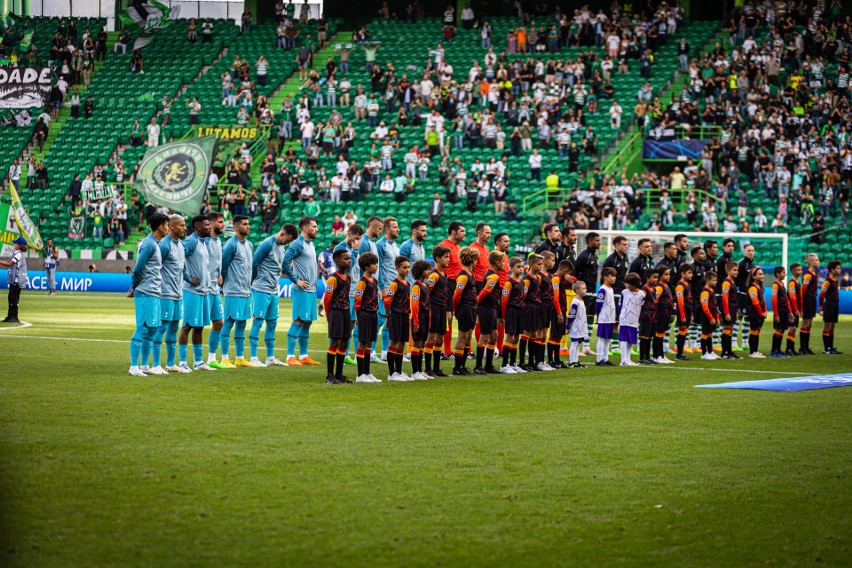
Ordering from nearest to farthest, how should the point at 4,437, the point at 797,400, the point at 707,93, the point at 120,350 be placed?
the point at 4,437, the point at 797,400, the point at 120,350, the point at 707,93

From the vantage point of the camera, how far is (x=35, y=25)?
5288 cm

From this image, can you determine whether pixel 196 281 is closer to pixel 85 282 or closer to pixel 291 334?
pixel 291 334

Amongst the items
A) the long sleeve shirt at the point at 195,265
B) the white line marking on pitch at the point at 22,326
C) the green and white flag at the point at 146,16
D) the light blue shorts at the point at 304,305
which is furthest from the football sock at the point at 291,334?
the green and white flag at the point at 146,16

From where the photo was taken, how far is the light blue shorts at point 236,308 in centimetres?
1620

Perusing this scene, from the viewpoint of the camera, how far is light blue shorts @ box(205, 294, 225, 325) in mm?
15555

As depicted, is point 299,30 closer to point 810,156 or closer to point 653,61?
point 653,61

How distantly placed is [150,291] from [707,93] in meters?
30.5

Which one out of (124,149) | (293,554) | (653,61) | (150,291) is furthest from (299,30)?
(293,554)

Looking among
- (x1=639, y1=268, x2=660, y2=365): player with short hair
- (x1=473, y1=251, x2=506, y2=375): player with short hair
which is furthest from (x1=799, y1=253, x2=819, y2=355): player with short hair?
(x1=473, y1=251, x2=506, y2=375): player with short hair

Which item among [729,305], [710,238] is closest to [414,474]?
[729,305]

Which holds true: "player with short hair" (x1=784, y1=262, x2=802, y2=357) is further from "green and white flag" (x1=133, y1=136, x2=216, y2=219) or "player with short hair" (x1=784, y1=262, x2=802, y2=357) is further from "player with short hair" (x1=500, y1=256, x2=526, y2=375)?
"green and white flag" (x1=133, y1=136, x2=216, y2=219)

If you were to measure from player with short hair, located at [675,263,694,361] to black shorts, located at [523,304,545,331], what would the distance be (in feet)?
12.4

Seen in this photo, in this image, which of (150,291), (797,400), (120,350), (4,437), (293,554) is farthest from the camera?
(120,350)

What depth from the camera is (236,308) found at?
53.3 feet
